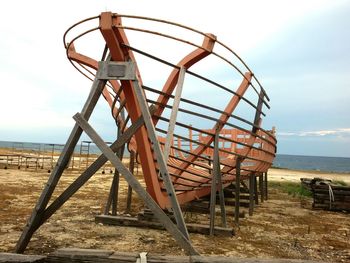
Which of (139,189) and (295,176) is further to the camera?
(295,176)

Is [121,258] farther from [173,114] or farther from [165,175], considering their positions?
[173,114]

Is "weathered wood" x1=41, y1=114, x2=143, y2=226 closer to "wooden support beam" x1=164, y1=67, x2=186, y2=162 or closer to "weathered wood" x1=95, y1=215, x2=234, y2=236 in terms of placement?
"wooden support beam" x1=164, y1=67, x2=186, y2=162

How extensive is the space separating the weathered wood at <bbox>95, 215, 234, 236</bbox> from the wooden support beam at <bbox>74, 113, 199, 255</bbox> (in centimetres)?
189

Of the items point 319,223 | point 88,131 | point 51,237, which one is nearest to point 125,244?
point 51,237

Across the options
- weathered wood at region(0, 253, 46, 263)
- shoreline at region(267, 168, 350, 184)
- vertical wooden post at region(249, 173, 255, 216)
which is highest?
shoreline at region(267, 168, 350, 184)

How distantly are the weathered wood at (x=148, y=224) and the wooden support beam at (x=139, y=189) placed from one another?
1889mm

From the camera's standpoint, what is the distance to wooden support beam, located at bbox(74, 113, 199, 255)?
14.5ft

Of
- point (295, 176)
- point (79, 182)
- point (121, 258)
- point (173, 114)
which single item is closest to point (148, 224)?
point (79, 182)

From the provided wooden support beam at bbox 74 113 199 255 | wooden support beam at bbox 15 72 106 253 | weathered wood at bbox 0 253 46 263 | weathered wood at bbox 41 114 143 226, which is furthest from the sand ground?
weathered wood at bbox 0 253 46 263

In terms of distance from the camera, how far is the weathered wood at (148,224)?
20.4ft

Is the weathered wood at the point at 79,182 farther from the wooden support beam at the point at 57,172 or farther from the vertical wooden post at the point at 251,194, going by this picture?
the vertical wooden post at the point at 251,194

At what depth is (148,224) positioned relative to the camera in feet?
21.5

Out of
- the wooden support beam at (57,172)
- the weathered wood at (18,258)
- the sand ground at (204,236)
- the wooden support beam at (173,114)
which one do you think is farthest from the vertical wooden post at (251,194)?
the weathered wood at (18,258)

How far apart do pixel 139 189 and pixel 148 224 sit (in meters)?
2.18
